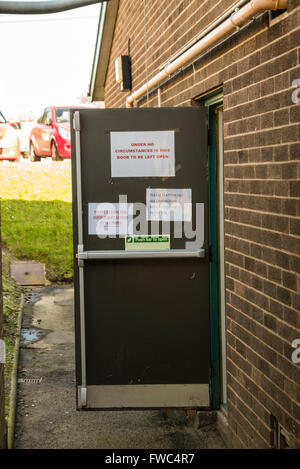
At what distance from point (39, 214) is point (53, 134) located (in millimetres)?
4499

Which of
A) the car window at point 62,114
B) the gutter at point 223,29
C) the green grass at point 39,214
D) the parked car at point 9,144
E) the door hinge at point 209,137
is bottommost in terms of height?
the green grass at point 39,214

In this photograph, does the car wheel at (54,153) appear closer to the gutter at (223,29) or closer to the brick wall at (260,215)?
the gutter at (223,29)

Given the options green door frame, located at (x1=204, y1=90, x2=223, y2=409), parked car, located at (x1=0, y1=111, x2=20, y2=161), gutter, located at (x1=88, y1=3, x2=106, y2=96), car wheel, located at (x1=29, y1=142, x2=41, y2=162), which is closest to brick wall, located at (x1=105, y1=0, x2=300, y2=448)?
green door frame, located at (x1=204, y1=90, x2=223, y2=409)

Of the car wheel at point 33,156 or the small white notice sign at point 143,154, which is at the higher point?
the car wheel at point 33,156

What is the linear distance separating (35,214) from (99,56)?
4.87 m

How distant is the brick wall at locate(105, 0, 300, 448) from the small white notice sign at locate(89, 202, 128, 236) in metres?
0.75

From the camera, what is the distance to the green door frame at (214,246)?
5.34 meters

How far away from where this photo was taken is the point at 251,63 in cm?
419

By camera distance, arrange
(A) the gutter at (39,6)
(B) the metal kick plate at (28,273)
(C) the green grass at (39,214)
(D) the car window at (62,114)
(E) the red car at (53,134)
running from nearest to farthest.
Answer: (A) the gutter at (39,6)
(B) the metal kick plate at (28,273)
(C) the green grass at (39,214)
(E) the red car at (53,134)
(D) the car window at (62,114)

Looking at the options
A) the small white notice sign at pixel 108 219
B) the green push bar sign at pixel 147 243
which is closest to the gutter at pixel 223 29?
the small white notice sign at pixel 108 219

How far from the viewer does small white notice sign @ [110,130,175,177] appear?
5012 mm

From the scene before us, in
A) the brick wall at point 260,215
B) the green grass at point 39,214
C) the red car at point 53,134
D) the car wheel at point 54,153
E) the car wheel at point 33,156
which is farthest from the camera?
the car wheel at point 33,156

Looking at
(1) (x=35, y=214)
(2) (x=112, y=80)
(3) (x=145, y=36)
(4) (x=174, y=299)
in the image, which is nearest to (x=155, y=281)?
(4) (x=174, y=299)

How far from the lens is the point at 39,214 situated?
52.6 ft
